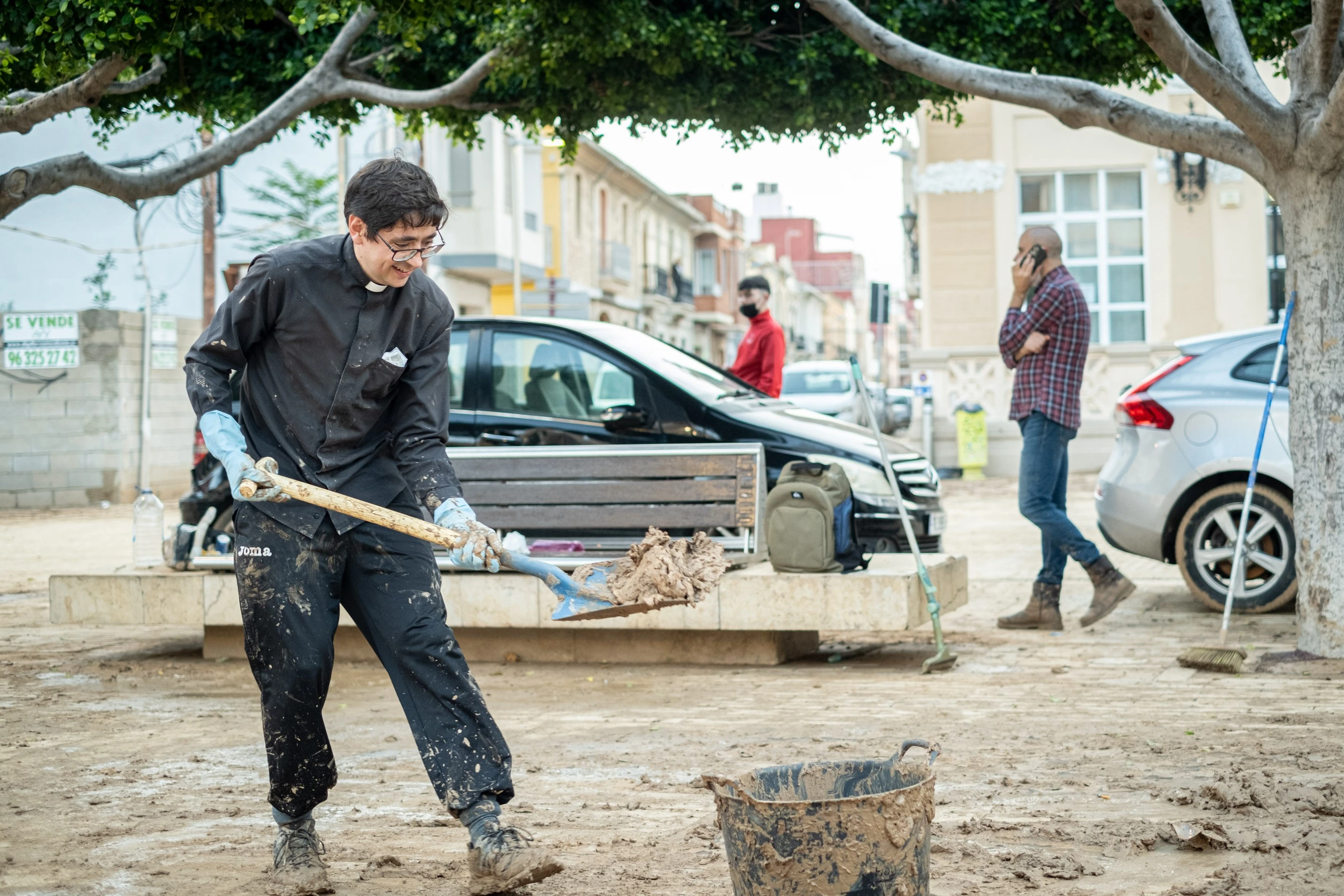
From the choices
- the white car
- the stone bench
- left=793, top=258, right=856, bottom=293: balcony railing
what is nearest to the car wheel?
the stone bench

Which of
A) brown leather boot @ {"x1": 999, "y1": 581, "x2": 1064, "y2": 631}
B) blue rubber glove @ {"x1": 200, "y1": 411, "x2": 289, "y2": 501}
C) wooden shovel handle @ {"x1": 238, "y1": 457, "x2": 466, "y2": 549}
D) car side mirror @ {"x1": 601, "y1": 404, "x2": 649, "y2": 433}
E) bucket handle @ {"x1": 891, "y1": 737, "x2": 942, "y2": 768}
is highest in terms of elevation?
car side mirror @ {"x1": 601, "y1": 404, "x2": 649, "y2": 433}

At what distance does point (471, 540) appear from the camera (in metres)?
3.56

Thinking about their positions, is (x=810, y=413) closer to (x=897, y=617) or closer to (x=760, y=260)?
(x=897, y=617)

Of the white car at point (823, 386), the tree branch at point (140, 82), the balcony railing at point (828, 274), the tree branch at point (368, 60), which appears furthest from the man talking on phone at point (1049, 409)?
the balcony railing at point (828, 274)

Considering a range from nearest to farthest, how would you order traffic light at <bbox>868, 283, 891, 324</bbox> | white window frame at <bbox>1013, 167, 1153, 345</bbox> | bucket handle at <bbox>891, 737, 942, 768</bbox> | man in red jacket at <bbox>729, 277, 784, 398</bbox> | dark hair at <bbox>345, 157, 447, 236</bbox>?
bucket handle at <bbox>891, 737, 942, 768</bbox>, dark hair at <bbox>345, 157, 447, 236</bbox>, man in red jacket at <bbox>729, 277, 784, 398</bbox>, white window frame at <bbox>1013, 167, 1153, 345</bbox>, traffic light at <bbox>868, 283, 891, 324</bbox>

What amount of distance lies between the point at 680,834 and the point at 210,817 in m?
1.52

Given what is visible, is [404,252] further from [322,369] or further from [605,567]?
[605,567]

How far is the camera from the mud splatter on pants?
12.1ft

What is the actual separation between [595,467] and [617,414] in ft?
2.01

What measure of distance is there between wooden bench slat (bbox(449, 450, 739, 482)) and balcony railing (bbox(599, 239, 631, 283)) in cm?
4080

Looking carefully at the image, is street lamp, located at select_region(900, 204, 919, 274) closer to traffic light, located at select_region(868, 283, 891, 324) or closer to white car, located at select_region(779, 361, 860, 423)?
traffic light, located at select_region(868, 283, 891, 324)

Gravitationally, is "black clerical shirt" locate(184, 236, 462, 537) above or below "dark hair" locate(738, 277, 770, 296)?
below

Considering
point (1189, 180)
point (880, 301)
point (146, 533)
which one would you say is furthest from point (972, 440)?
point (146, 533)

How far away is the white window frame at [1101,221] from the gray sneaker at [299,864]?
20.0 meters
